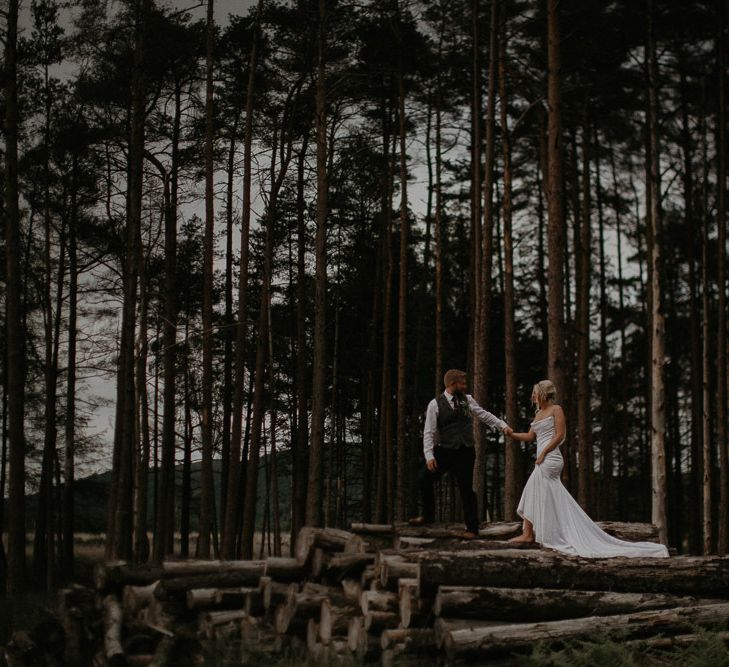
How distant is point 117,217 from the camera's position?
2522cm

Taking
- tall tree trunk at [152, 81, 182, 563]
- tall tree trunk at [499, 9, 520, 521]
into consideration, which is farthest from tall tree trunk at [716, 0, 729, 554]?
tall tree trunk at [152, 81, 182, 563]

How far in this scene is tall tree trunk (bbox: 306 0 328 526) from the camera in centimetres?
1845

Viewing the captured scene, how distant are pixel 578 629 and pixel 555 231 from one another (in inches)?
374

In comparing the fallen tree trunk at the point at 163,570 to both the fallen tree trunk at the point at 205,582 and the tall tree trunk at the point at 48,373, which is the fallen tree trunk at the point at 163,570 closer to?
the fallen tree trunk at the point at 205,582

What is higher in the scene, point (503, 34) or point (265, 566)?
point (503, 34)

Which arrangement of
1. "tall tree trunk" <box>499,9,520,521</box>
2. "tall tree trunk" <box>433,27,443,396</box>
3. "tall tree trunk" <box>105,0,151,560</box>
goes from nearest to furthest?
"tall tree trunk" <box>499,9,520,521</box> < "tall tree trunk" <box>105,0,151,560</box> < "tall tree trunk" <box>433,27,443,396</box>

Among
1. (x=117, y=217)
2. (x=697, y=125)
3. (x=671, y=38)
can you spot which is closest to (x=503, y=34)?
(x=671, y=38)

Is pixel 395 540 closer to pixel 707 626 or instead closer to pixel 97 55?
pixel 707 626

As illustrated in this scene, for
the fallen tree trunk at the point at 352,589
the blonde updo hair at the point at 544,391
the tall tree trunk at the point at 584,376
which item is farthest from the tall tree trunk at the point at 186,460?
the fallen tree trunk at the point at 352,589

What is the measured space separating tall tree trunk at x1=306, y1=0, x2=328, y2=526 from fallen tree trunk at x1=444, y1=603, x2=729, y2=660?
9.78m

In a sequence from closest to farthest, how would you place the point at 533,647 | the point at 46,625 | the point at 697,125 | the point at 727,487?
the point at 533,647, the point at 46,625, the point at 727,487, the point at 697,125

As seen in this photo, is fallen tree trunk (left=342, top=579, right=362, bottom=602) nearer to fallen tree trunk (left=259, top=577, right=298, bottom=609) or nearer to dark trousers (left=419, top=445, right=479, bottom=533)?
fallen tree trunk (left=259, top=577, right=298, bottom=609)

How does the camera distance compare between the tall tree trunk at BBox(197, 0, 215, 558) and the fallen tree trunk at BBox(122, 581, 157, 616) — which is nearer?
the fallen tree trunk at BBox(122, 581, 157, 616)

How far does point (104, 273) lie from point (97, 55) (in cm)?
726
